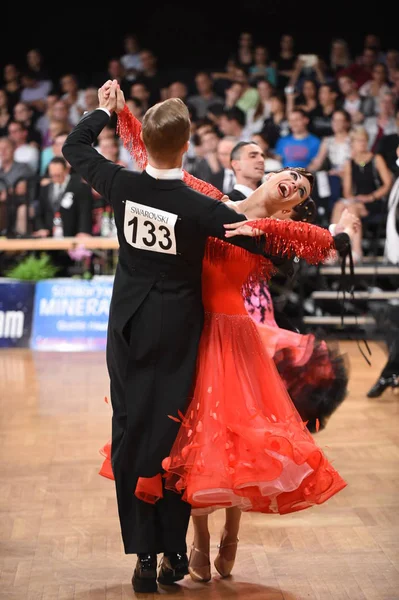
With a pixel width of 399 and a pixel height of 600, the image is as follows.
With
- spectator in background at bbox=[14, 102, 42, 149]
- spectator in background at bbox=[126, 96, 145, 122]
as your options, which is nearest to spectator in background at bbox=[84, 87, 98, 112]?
spectator in background at bbox=[126, 96, 145, 122]

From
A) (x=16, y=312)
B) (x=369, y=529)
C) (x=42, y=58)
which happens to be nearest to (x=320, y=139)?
(x=16, y=312)

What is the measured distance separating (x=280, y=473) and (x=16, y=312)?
5777 millimetres

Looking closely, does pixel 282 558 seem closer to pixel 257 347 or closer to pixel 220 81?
pixel 257 347

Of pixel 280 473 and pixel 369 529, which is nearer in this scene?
pixel 280 473

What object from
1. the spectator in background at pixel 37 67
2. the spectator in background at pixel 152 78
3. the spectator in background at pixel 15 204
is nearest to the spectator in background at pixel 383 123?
the spectator in background at pixel 152 78

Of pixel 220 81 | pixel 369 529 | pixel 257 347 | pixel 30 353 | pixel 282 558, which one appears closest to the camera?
pixel 257 347

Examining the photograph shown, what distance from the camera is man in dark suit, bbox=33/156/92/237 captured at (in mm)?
8602

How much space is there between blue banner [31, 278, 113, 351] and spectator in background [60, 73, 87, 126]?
3.19m

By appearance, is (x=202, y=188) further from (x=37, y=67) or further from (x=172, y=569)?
(x=37, y=67)

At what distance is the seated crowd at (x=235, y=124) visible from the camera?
8.60 metres

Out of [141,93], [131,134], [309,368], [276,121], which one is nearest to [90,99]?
[141,93]

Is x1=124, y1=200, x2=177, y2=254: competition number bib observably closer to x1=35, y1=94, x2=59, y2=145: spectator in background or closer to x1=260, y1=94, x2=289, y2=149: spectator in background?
x1=260, y1=94, x2=289, y2=149: spectator in background

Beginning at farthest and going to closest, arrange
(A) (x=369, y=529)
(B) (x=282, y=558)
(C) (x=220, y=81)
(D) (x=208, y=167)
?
(C) (x=220, y=81)
(D) (x=208, y=167)
(A) (x=369, y=529)
(B) (x=282, y=558)

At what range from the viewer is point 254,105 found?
32.8ft
